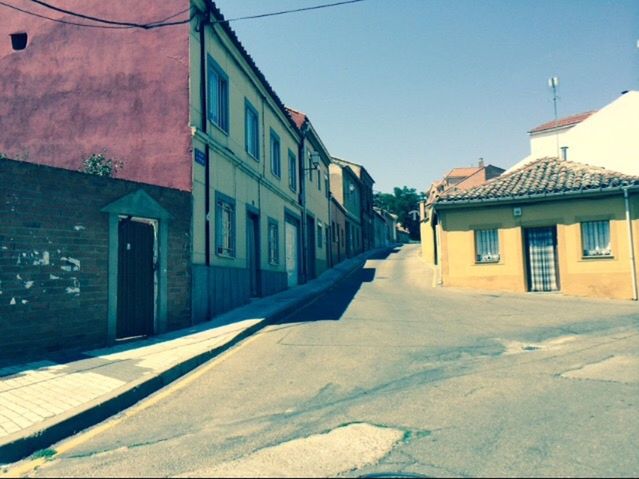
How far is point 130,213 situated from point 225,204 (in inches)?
161

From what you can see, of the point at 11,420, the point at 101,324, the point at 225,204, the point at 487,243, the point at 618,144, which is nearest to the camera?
the point at 11,420

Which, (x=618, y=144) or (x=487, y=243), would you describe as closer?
(x=487, y=243)

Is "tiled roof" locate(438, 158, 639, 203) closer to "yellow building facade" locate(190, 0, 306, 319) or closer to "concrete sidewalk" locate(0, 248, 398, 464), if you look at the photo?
"yellow building facade" locate(190, 0, 306, 319)

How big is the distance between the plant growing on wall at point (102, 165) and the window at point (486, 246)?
12798mm

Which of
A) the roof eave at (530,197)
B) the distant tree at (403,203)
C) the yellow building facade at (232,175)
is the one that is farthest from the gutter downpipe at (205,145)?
the distant tree at (403,203)

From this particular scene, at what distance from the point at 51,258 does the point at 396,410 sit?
17.7 feet

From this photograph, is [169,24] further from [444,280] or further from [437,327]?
[444,280]

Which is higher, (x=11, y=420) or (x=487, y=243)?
(x=487, y=243)

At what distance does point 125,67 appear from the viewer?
11.5 metres

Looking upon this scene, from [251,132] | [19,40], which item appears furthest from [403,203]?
[19,40]

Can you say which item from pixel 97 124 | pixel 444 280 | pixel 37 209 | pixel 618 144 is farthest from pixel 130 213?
pixel 618 144

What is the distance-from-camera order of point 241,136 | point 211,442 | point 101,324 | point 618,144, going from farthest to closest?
point 618,144 < point 241,136 < point 101,324 < point 211,442

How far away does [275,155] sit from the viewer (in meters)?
18.5

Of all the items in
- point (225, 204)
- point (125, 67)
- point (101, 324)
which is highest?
point (125, 67)
